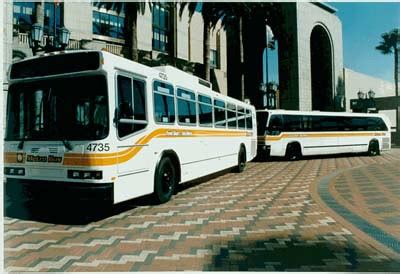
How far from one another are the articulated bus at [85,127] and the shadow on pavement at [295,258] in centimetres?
217

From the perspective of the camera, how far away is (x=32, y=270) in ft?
12.6

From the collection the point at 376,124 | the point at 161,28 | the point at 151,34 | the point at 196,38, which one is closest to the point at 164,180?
the point at 151,34

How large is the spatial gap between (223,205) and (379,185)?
485cm

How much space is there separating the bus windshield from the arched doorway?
3144cm

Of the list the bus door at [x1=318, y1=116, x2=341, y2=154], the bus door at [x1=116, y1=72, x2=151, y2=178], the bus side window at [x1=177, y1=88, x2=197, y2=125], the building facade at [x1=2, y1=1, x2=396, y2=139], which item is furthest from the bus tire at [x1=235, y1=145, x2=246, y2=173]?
the building facade at [x1=2, y1=1, x2=396, y2=139]

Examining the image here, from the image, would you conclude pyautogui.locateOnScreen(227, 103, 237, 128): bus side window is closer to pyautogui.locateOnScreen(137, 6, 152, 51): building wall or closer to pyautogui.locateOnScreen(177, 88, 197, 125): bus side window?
pyautogui.locateOnScreen(177, 88, 197, 125): bus side window

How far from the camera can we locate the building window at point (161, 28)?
24000 millimetres

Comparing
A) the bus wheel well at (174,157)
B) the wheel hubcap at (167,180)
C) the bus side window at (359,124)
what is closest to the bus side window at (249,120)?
the bus wheel well at (174,157)

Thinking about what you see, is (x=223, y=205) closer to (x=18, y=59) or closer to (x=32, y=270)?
(x=32, y=270)

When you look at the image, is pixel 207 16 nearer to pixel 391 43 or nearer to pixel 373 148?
pixel 373 148

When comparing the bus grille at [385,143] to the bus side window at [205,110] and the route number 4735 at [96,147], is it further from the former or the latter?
the route number 4735 at [96,147]

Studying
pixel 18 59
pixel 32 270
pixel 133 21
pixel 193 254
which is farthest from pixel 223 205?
pixel 133 21

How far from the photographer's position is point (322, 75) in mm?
34594

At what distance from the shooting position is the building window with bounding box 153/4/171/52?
2400 cm
